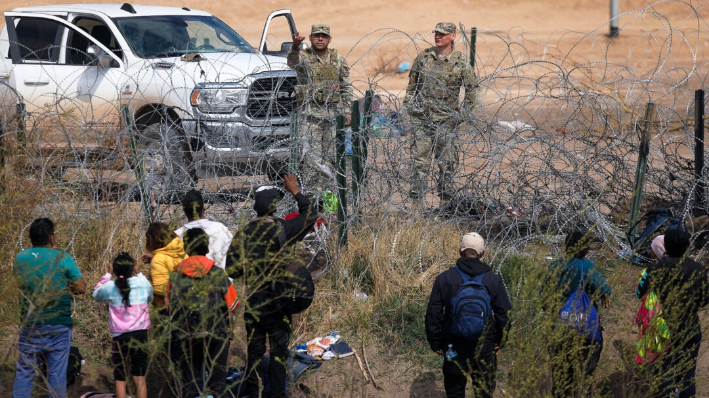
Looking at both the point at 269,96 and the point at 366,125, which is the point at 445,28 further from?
the point at 366,125

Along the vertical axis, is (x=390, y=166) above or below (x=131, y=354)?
above

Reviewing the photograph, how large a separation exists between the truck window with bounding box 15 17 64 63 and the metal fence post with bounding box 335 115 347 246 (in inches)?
168

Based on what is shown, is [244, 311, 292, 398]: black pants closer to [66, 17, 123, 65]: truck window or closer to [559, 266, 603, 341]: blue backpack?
[559, 266, 603, 341]: blue backpack

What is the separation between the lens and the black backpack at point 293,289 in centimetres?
455

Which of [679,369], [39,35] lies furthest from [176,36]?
[679,369]

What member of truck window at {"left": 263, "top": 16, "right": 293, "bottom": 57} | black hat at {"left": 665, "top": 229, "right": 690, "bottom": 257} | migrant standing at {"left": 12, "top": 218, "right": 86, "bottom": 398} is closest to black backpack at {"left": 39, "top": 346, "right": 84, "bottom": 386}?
migrant standing at {"left": 12, "top": 218, "right": 86, "bottom": 398}

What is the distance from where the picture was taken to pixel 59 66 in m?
8.76

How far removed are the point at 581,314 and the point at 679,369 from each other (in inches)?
23.8

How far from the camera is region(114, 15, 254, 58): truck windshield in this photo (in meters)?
8.59

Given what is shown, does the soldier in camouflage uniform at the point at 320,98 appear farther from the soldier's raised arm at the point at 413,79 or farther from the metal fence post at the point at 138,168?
the metal fence post at the point at 138,168

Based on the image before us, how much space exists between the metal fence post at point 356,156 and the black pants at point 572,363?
212cm

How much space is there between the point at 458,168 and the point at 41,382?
11.4 feet

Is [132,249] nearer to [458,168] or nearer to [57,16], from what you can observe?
[458,168]

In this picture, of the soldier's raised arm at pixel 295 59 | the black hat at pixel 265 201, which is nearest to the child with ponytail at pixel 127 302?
the black hat at pixel 265 201
